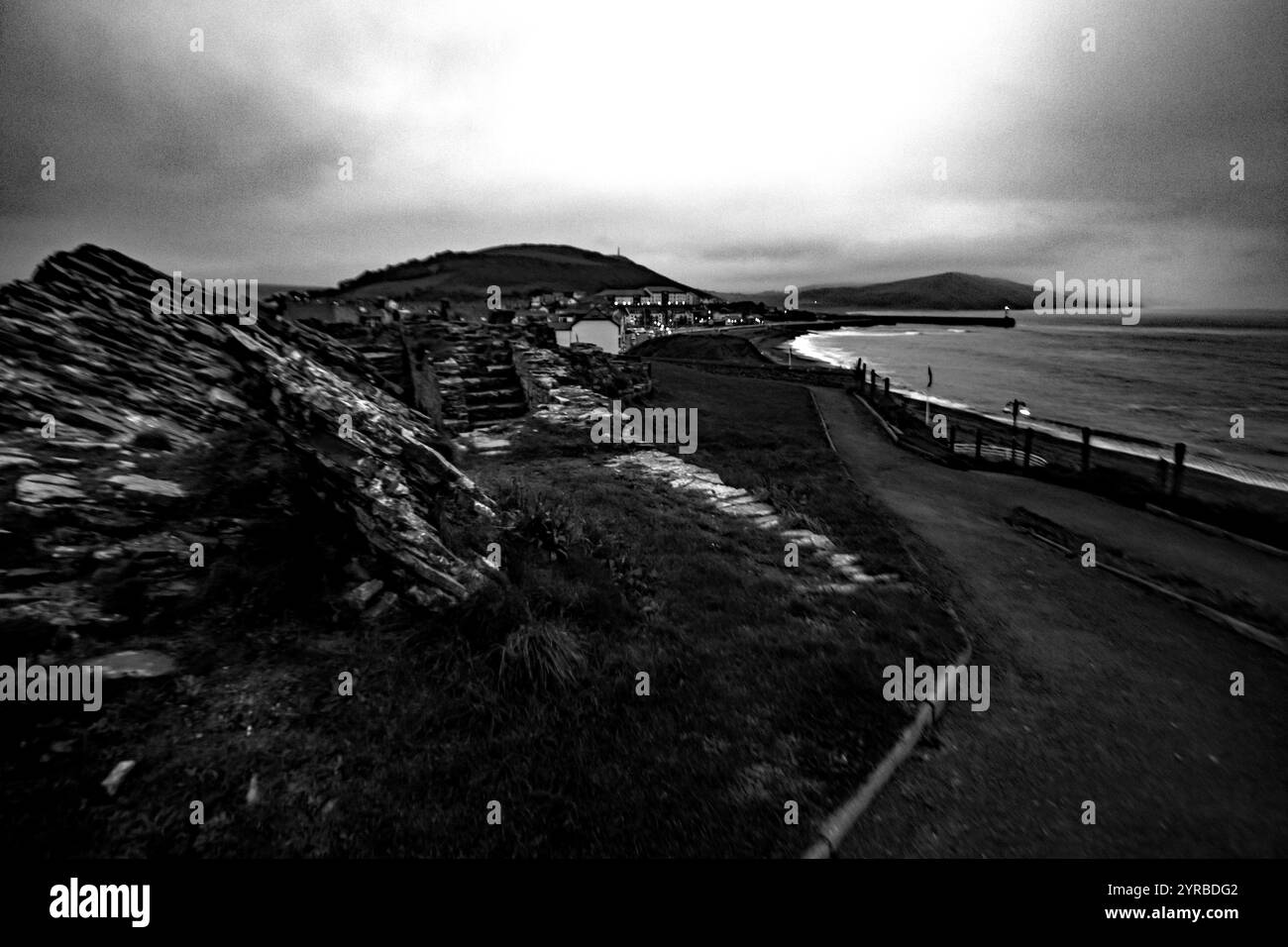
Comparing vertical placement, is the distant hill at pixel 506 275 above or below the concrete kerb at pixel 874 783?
above

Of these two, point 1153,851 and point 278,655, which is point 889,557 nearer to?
point 1153,851

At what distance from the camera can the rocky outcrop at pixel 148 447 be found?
464 cm

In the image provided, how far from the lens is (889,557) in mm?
10328

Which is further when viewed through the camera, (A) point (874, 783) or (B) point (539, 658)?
(B) point (539, 658)

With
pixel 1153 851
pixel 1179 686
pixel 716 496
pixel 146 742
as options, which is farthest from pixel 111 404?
pixel 1179 686

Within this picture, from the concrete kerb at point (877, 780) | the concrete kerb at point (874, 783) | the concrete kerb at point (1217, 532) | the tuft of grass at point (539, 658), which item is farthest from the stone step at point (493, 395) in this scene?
the concrete kerb at point (1217, 532)

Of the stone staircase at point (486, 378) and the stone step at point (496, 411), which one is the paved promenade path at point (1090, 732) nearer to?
the stone step at point (496, 411)

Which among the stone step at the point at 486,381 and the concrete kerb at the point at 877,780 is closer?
the concrete kerb at the point at 877,780

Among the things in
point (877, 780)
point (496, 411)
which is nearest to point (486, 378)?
point (496, 411)

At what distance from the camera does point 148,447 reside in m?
5.88

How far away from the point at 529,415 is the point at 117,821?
1542cm

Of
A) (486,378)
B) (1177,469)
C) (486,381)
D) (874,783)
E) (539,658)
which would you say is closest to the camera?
(874,783)

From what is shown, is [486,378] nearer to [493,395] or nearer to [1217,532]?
[493,395]
